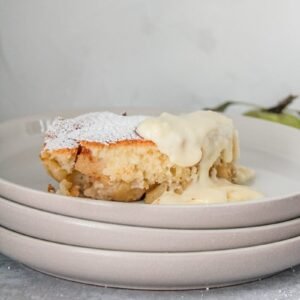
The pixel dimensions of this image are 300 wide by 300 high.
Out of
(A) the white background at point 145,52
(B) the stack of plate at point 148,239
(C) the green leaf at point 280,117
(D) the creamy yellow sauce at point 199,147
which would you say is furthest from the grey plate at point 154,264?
(A) the white background at point 145,52

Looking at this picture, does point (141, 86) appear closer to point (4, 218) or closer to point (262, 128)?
point (262, 128)

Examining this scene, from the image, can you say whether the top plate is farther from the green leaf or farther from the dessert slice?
the green leaf

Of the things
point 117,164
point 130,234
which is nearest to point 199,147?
point 117,164

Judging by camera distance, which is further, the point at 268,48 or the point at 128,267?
the point at 268,48

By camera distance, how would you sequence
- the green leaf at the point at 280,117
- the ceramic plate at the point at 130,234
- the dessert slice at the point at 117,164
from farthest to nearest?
the green leaf at the point at 280,117 → the dessert slice at the point at 117,164 → the ceramic plate at the point at 130,234

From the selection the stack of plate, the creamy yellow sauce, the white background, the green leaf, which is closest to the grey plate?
the stack of plate

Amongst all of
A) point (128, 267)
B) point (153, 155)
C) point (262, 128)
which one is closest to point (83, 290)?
point (128, 267)

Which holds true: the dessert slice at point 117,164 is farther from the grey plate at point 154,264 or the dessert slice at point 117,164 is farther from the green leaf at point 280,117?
the green leaf at point 280,117

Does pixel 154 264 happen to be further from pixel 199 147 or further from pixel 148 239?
pixel 199 147
